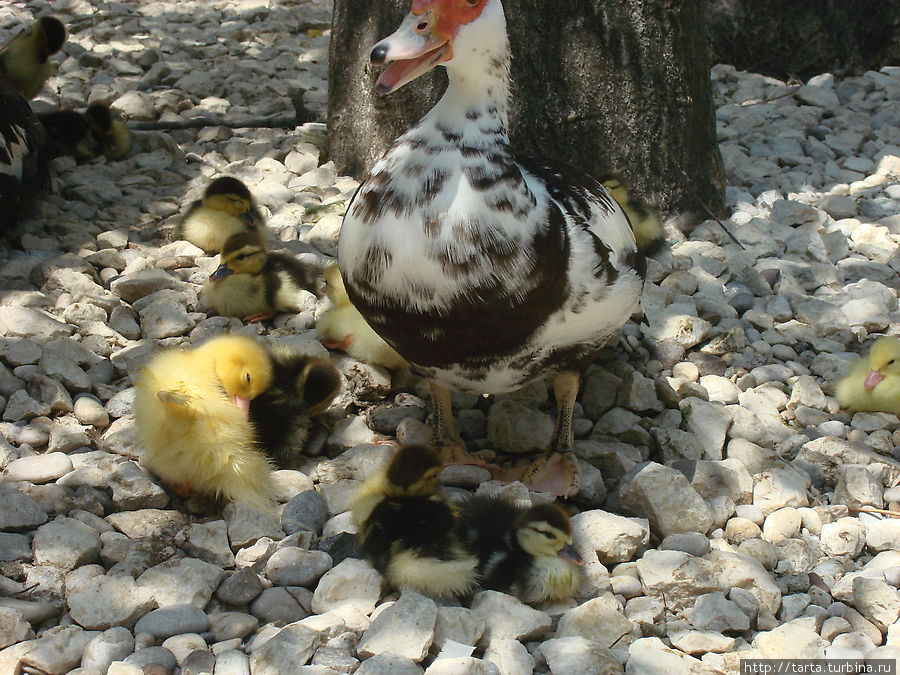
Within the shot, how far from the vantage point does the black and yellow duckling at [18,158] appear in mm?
3920

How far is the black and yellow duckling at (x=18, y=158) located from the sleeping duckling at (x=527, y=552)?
254cm

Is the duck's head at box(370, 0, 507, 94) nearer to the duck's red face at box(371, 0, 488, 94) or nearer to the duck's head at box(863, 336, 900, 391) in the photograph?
the duck's red face at box(371, 0, 488, 94)

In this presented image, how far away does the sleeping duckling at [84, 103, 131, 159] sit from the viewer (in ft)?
15.2

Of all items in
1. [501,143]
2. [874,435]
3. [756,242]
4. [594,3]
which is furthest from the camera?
[756,242]

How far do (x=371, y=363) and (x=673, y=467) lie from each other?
112cm

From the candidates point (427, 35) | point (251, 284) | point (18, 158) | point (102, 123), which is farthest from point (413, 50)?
point (102, 123)

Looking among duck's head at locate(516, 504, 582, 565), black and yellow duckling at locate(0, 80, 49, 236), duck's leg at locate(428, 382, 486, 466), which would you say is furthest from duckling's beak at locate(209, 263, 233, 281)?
duck's head at locate(516, 504, 582, 565)

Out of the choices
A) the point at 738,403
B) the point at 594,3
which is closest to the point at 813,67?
the point at 594,3

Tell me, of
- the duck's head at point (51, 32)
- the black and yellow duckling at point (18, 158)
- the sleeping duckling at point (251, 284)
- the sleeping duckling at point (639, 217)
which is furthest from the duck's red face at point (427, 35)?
the duck's head at point (51, 32)

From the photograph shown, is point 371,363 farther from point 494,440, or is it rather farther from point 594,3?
point 594,3

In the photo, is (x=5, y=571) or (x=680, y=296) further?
(x=680, y=296)

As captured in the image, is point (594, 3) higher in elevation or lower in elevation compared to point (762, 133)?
higher

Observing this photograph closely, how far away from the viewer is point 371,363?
3426 mm

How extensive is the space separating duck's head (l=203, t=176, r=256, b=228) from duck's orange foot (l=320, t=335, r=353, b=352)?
87 cm
